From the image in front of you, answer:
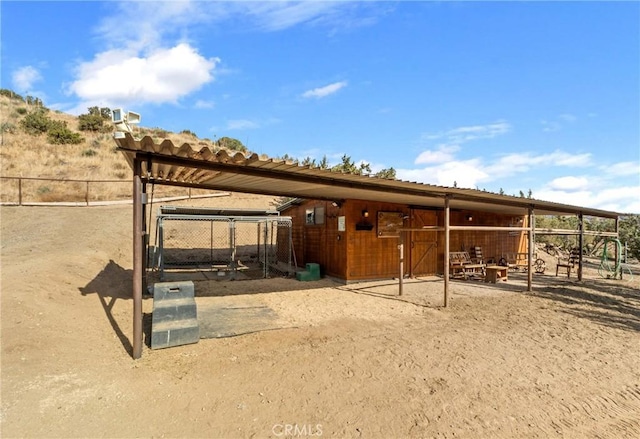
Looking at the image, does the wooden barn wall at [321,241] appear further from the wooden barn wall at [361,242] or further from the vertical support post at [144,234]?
the vertical support post at [144,234]

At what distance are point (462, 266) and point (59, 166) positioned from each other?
25.0 metres

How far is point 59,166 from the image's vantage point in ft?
71.8

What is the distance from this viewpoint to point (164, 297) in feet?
15.8

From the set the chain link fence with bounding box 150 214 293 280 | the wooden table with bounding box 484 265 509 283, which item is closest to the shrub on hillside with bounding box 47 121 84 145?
the chain link fence with bounding box 150 214 293 280

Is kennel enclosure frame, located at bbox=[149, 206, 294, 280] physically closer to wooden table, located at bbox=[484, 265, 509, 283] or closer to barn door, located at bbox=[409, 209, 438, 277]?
barn door, located at bbox=[409, 209, 438, 277]

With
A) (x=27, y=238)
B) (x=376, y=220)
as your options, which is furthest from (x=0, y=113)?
(x=376, y=220)

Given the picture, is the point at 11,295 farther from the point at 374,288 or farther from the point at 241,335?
the point at 374,288

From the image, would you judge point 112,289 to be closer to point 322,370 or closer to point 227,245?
point 322,370

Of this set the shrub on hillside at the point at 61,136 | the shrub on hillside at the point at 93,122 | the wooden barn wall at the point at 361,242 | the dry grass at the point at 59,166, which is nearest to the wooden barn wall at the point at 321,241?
the wooden barn wall at the point at 361,242

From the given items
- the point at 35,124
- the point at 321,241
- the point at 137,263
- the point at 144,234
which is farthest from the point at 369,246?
the point at 35,124

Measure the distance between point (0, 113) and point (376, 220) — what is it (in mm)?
34813

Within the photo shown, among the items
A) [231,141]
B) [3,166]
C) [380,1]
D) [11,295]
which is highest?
[231,141]

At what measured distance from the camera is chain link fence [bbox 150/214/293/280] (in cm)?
1129

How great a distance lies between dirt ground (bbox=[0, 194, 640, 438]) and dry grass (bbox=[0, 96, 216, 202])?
12920 millimetres
